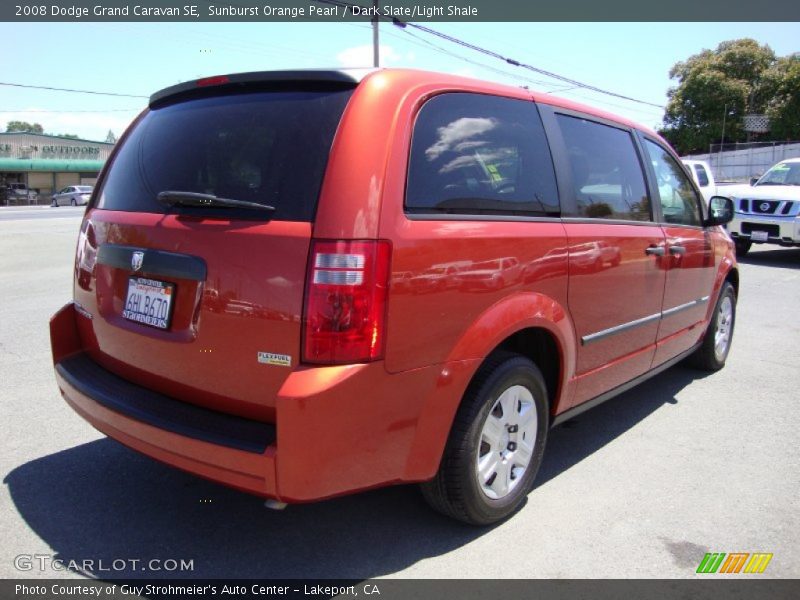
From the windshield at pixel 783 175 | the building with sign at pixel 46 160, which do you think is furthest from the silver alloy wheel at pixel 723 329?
the building with sign at pixel 46 160

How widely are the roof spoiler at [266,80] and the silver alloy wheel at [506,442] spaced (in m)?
1.47

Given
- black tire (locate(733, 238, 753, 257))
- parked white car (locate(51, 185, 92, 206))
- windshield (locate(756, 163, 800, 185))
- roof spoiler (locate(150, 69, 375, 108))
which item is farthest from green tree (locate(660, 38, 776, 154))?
roof spoiler (locate(150, 69, 375, 108))

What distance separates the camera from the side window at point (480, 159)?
251 centimetres

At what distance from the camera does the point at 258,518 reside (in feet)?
9.68

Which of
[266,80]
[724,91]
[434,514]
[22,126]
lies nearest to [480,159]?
[266,80]

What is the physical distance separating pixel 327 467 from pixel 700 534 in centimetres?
184

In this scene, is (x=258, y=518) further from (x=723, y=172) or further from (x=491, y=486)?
(x=723, y=172)

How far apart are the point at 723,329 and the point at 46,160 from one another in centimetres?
5945

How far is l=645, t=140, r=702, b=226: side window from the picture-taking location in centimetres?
423

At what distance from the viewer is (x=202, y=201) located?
2.47 metres

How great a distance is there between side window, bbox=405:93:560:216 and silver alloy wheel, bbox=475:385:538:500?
86 centimetres

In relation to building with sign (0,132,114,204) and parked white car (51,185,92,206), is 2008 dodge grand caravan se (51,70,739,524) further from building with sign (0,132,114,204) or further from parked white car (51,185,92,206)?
building with sign (0,132,114,204)

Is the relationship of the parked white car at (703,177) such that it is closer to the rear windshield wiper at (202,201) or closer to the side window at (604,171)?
the side window at (604,171)

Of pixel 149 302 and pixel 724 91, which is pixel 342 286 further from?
pixel 724 91
